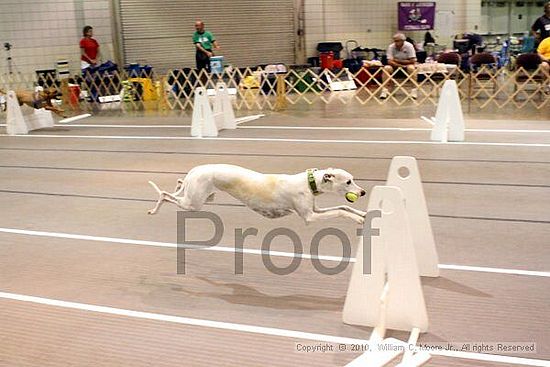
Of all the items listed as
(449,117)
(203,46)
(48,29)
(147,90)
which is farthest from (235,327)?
(48,29)

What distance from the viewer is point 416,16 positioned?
58.1 ft

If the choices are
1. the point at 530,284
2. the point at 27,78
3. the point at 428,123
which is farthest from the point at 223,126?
the point at 27,78

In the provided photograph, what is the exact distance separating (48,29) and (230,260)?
1244 centimetres

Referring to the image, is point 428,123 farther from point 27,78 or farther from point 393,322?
point 27,78

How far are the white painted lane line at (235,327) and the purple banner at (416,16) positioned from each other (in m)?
16.1

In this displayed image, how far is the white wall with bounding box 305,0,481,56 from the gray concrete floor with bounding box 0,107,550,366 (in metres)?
10.3

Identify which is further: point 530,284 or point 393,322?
point 530,284

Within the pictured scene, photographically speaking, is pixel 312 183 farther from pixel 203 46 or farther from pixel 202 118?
pixel 203 46

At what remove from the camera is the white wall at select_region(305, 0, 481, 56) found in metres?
17.1

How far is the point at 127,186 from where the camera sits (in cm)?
586

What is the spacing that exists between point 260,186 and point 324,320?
833 mm

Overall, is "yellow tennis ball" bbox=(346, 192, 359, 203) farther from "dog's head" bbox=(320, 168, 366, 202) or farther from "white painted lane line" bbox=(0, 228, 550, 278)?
"white painted lane line" bbox=(0, 228, 550, 278)

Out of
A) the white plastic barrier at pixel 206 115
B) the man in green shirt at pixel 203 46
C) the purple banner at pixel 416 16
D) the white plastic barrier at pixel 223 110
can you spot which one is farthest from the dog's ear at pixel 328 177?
the purple banner at pixel 416 16

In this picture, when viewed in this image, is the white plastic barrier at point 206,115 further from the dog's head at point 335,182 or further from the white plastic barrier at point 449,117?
the dog's head at point 335,182
